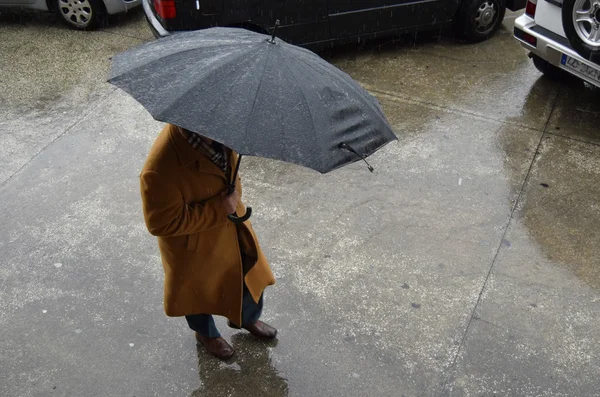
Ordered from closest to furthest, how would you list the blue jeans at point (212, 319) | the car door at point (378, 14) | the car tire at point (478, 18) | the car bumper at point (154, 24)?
the blue jeans at point (212, 319), the car bumper at point (154, 24), the car door at point (378, 14), the car tire at point (478, 18)

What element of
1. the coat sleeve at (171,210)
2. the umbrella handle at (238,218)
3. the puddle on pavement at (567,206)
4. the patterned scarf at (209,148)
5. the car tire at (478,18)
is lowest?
the puddle on pavement at (567,206)

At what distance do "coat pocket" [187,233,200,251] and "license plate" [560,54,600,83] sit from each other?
4048 mm

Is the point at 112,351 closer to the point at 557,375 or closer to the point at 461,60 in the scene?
the point at 557,375

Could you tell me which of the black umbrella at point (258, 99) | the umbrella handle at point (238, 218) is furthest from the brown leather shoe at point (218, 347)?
the black umbrella at point (258, 99)

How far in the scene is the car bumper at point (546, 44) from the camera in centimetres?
609

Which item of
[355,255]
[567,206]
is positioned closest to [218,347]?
[355,255]

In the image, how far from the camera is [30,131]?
6227 mm

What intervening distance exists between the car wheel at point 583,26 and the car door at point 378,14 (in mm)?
1858

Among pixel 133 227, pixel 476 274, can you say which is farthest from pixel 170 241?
pixel 476 274

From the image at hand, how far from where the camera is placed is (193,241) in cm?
336

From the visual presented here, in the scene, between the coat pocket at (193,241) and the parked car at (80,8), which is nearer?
the coat pocket at (193,241)

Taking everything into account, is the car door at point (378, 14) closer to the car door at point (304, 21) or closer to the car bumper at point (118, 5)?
the car door at point (304, 21)

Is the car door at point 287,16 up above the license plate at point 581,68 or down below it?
above

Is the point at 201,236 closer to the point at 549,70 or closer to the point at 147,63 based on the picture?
the point at 147,63
